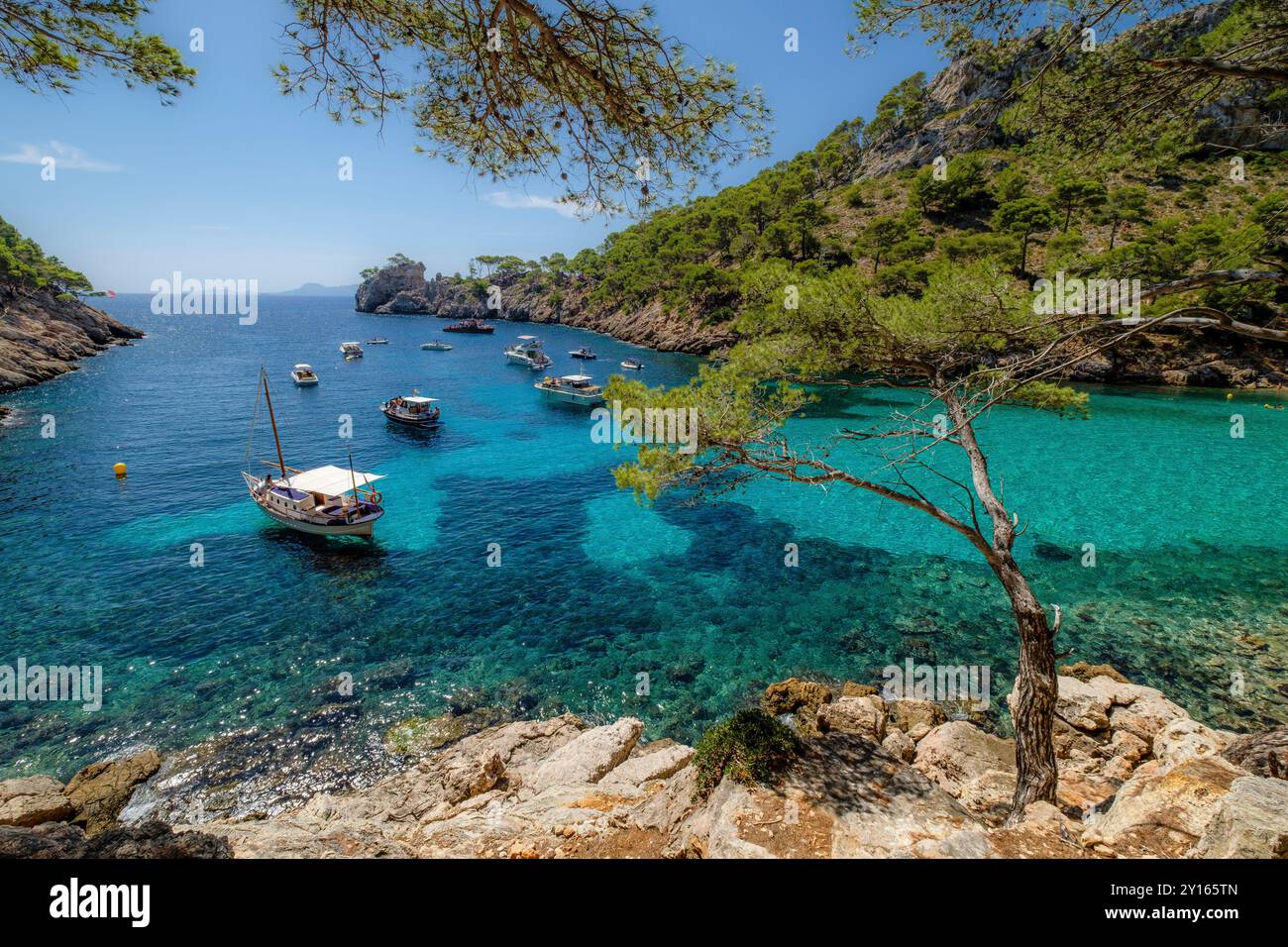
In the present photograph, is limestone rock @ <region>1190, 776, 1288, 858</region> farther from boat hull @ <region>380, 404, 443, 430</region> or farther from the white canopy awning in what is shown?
boat hull @ <region>380, 404, 443, 430</region>

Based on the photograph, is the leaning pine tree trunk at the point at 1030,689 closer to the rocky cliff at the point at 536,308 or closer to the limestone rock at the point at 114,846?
the limestone rock at the point at 114,846

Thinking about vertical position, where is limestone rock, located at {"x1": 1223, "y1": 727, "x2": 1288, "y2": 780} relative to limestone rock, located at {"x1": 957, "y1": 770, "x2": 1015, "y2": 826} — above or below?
above

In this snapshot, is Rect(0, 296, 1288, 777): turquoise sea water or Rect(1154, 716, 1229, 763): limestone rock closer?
Rect(1154, 716, 1229, 763): limestone rock

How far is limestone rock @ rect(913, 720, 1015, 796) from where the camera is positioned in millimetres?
8898

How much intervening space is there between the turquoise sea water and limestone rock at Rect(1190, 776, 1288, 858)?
8.28m

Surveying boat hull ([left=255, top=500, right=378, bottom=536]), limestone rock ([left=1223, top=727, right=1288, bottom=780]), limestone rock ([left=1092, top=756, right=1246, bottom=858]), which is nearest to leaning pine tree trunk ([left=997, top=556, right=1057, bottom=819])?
limestone rock ([left=1092, top=756, right=1246, bottom=858])

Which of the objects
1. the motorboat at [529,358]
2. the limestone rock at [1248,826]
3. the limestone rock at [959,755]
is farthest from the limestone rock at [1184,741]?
the motorboat at [529,358]

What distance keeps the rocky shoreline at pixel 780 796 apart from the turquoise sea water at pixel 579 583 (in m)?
1.57

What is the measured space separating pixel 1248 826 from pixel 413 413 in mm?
38172

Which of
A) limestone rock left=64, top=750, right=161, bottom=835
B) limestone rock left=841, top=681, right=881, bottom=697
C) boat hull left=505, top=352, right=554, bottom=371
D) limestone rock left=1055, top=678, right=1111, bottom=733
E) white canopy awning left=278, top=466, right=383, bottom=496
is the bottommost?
limestone rock left=64, top=750, right=161, bottom=835

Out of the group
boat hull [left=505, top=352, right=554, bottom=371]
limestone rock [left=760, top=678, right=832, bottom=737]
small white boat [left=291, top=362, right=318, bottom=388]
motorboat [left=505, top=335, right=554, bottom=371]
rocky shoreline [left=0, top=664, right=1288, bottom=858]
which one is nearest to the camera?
rocky shoreline [left=0, top=664, right=1288, bottom=858]
